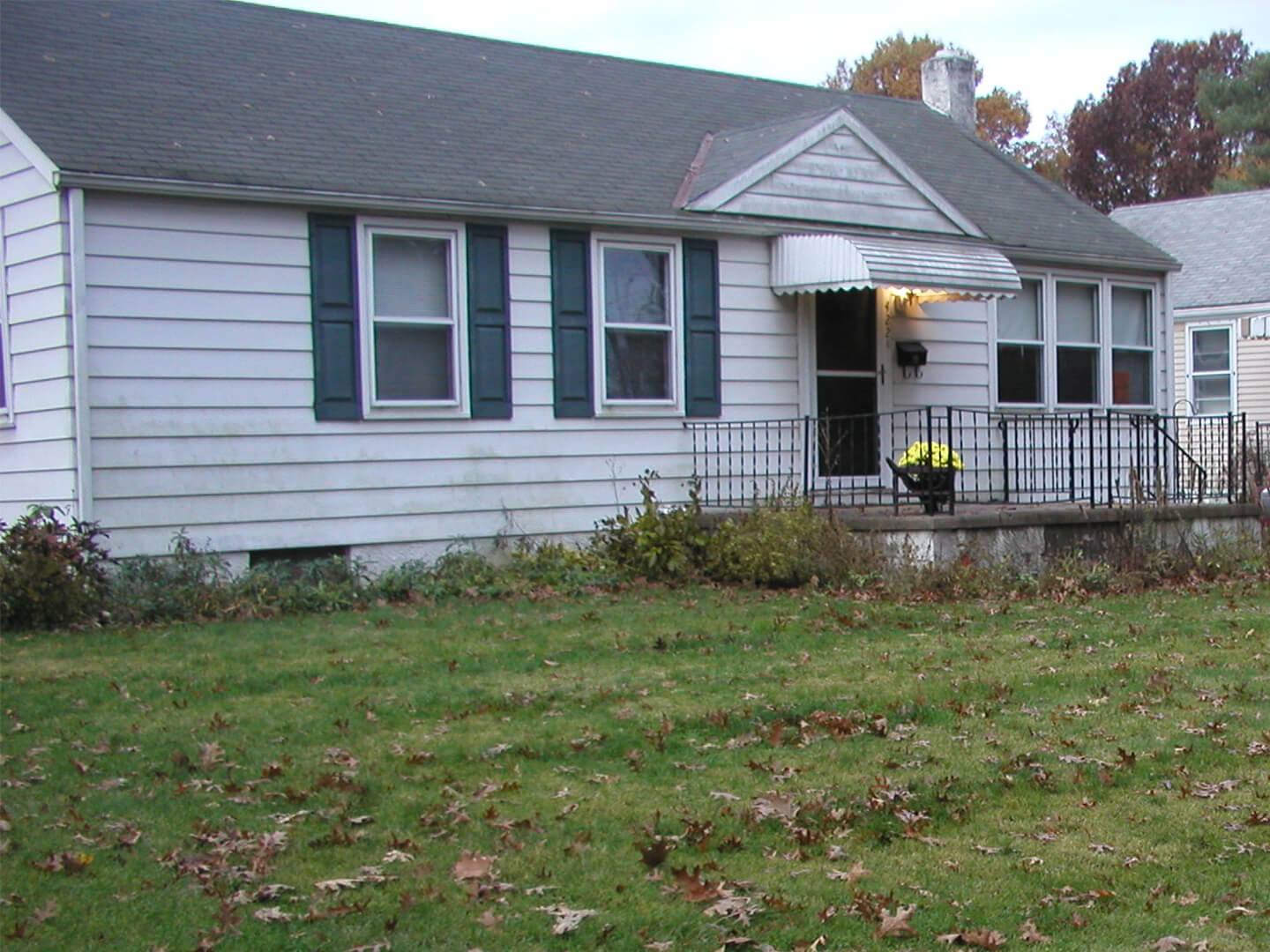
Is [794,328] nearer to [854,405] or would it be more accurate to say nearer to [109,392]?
[854,405]

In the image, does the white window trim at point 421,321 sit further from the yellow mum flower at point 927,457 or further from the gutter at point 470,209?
the yellow mum flower at point 927,457

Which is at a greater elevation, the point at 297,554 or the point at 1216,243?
the point at 1216,243

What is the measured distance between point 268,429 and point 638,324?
12.2ft

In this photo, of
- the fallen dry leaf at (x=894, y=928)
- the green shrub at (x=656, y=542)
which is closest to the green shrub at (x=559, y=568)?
the green shrub at (x=656, y=542)

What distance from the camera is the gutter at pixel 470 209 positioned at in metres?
11.5

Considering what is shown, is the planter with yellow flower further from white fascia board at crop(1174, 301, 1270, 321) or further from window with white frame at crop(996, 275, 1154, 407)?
white fascia board at crop(1174, 301, 1270, 321)

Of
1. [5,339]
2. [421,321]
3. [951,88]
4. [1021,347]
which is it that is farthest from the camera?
[951,88]

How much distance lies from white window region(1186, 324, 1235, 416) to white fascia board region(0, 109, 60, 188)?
19662mm

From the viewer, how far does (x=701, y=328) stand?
14.4 metres

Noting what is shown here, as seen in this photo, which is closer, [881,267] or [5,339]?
[5,339]

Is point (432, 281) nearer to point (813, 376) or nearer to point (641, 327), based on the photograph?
point (641, 327)

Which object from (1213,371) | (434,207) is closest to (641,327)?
(434,207)

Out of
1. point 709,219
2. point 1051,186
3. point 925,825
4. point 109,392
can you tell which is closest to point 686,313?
point 709,219

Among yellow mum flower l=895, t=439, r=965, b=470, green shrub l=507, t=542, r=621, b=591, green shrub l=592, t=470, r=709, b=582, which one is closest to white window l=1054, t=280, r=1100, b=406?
yellow mum flower l=895, t=439, r=965, b=470
